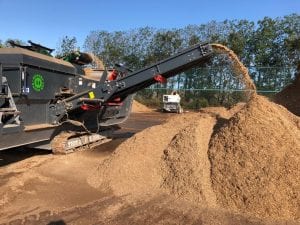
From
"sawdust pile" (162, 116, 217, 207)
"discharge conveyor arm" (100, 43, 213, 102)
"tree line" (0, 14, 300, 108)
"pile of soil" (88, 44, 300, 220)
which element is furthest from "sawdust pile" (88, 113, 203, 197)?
"tree line" (0, 14, 300, 108)

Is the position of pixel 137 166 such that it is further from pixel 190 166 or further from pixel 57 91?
pixel 57 91

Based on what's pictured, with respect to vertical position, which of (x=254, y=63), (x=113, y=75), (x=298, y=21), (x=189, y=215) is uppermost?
(x=298, y=21)

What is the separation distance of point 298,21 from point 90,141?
24.2m

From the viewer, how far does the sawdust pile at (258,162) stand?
510 centimetres

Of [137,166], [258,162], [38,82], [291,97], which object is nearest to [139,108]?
[291,97]

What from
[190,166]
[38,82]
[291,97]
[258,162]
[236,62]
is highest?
[236,62]

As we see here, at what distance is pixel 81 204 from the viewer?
209 inches

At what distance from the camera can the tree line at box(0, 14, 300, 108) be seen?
907 inches

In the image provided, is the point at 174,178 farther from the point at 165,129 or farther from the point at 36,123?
the point at 36,123

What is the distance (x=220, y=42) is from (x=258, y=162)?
25.7 m

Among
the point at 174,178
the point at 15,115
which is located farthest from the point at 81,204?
the point at 15,115

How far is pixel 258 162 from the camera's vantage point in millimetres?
5508

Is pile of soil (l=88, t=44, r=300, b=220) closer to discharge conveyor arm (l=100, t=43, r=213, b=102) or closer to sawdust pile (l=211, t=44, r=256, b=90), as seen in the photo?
Answer: sawdust pile (l=211, t=44, r=256, b=90)

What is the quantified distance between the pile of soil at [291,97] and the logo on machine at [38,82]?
543cm
